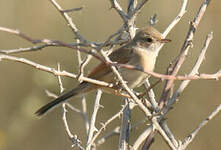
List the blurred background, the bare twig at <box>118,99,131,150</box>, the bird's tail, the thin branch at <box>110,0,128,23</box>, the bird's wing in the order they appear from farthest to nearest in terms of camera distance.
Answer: the blurred background → the bird's wing → the bird's tail → the bare twig at <box>118,99,131,150</box> → the thin branch at <box>110,0,128,23</box>

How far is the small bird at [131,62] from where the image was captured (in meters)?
4.91

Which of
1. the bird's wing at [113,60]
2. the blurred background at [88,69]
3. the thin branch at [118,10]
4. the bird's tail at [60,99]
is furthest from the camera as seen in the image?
the blurred background at [88,69]

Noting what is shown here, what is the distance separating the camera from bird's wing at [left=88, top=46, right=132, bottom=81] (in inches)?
203

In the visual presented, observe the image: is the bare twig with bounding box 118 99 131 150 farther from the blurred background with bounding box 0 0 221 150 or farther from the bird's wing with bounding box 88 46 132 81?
the blurred background with bounding box 0 0 221 150

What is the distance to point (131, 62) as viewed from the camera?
5277mm

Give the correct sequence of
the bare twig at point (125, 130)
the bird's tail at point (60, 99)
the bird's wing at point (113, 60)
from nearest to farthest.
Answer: the bare twig at point (125, 130) → the bird's tail at point (60, 99) → the bird's wing at point (113, 60)

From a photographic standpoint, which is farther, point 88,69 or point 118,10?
point 88,69

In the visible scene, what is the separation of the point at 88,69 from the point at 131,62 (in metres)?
4.31

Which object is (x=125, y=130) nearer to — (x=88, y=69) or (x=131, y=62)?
(x=131, y=62)

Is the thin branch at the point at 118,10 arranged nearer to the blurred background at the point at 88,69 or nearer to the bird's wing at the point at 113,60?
the bird's wing at the point at 113,60

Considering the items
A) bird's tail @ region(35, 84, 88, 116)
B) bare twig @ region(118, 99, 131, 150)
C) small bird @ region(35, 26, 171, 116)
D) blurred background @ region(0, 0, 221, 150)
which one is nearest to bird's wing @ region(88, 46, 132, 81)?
small bird @ region(35, 26, 171, 116)

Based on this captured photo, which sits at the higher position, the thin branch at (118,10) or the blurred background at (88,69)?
the thin branch at (118,10)

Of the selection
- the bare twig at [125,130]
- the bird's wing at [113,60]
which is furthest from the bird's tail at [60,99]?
the bare twig at [125,130]

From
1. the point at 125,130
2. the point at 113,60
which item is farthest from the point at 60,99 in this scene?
the point at 125,130
